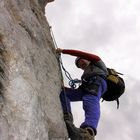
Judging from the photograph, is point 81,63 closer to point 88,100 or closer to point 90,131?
point 88,100

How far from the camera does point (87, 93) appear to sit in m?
12.5

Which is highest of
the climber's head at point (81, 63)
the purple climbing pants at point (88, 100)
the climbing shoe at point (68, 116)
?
the climber's head at point (81, 63)

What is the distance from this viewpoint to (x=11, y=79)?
8766 millimetres

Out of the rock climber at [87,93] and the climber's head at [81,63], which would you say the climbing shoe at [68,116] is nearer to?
the rock climber at [87,93]

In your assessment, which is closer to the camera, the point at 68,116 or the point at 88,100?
the point at 68,116

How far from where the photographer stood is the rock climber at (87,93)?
11.1m

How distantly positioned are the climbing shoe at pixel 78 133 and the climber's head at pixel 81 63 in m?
3.06

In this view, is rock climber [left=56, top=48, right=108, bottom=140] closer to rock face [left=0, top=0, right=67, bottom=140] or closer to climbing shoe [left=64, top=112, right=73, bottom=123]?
climbing shoe [left=64, top=112, right=73, bottom=123]

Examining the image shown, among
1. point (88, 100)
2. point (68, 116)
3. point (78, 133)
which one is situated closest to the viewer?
point (78, 133)

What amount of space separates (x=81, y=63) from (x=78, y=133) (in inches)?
143

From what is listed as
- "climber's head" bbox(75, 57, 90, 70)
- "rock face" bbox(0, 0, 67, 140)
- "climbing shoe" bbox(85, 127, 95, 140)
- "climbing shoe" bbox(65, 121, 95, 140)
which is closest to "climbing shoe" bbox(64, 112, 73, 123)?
"climbing shoe" bbox(65, 121, 95, 140)

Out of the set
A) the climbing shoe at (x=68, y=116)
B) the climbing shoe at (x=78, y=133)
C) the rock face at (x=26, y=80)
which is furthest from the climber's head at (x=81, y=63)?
the climbing shoe at (x=78, y=133)

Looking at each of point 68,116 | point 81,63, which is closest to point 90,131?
point 68,116

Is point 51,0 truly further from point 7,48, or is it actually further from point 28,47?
point 7,48
